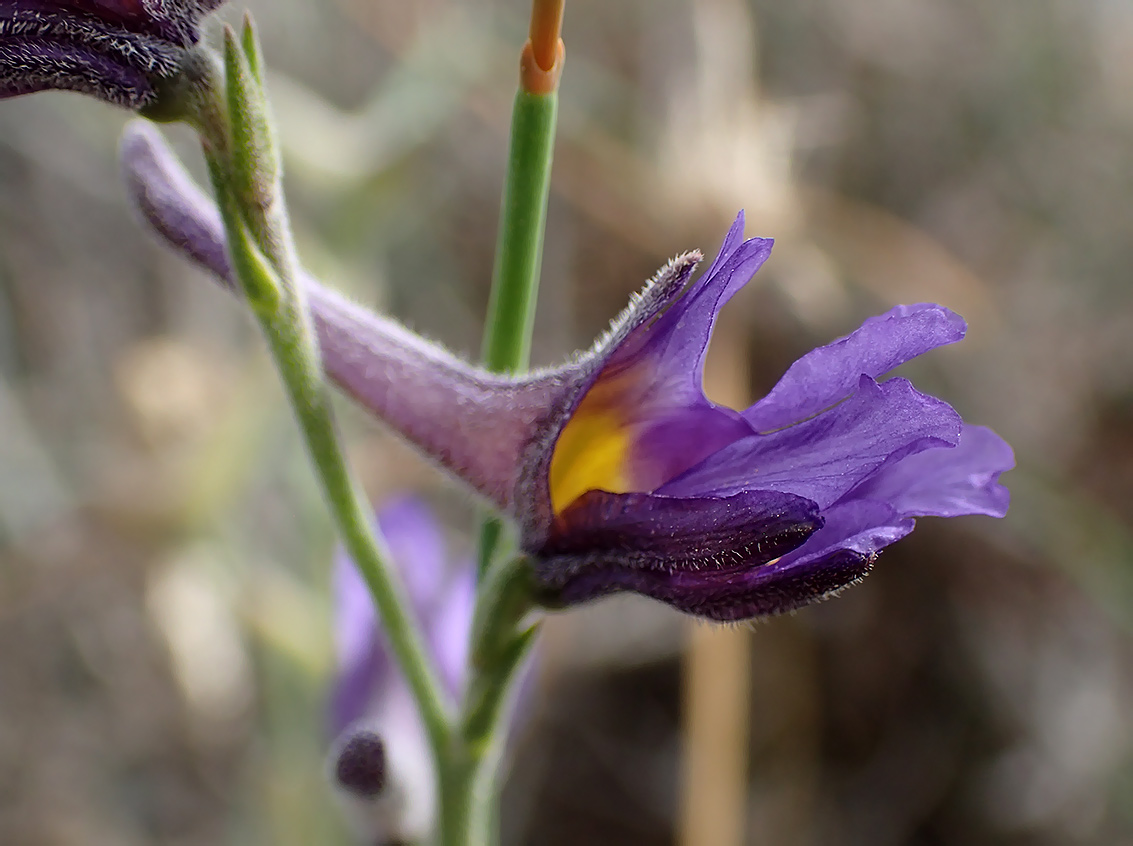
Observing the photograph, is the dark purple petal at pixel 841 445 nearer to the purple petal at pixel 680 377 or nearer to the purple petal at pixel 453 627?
the purple petal at pixel 680 377

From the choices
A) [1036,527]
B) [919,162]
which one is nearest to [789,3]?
[919,162]

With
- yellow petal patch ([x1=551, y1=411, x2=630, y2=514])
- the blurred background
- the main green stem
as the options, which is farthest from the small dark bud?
the blurred background

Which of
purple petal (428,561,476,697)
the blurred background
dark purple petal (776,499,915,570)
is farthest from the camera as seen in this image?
the blurred background

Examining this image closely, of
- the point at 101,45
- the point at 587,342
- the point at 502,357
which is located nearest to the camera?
the point at 101,45

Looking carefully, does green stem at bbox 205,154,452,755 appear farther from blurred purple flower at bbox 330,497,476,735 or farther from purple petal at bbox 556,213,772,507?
blurred purple flower at bbox 330,497,476,735

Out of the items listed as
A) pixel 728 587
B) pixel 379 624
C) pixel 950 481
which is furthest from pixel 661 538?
pixel 379 624

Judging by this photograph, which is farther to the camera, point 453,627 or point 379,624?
point 453,627

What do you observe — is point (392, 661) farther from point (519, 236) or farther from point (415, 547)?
point (519, 236)
